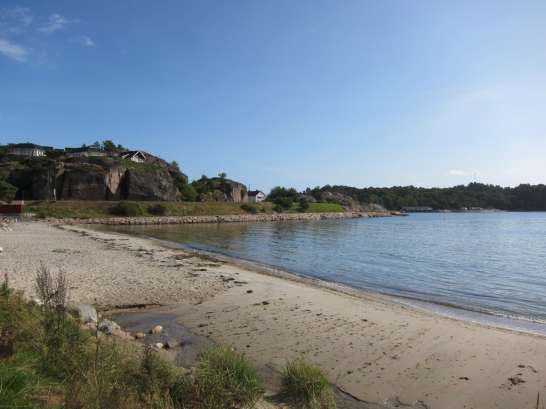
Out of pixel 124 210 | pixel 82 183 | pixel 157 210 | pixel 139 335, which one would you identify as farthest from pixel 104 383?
pixel 82 183

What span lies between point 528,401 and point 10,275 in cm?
1711

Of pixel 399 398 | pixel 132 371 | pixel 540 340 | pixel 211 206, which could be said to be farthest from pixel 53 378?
pixel 211 206

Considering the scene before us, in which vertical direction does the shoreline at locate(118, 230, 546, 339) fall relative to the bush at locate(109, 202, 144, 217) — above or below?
below

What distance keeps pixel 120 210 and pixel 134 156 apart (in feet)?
129

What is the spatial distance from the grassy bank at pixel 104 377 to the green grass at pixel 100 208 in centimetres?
6222

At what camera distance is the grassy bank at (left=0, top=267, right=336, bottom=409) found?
4367 millimetres

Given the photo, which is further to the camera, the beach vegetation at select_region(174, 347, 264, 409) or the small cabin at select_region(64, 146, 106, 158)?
the small cabin at select_region(64, 146, 106, 158)

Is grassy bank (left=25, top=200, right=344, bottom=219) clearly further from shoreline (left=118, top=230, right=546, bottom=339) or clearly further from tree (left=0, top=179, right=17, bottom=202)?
shoreline (left=118, top=230, right=546, bottom=339)

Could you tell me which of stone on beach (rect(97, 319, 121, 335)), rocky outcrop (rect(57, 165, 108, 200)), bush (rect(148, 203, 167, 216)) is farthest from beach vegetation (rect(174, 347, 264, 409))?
rocky outcrop (rect(57, 165, 108, 200))

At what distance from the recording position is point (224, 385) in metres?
5.76

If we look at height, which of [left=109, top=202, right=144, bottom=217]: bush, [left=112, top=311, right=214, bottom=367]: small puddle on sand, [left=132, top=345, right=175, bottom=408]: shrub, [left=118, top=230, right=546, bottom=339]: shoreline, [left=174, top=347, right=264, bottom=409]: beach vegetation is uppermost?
[left=109, top=202, right=144, bottom=217]: bush

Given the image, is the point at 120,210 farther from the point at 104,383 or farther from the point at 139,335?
the point at 104,383

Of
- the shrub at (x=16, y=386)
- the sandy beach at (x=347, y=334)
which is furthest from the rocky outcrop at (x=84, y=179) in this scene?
the shrub at (x=16, y=386)

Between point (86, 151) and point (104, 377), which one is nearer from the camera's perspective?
point (104, 377)
